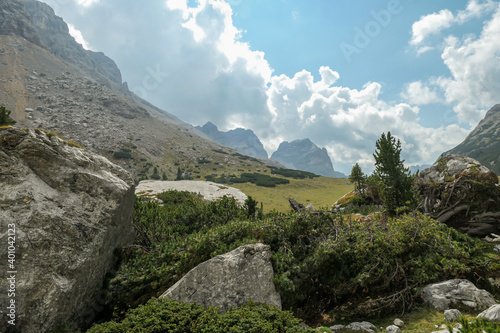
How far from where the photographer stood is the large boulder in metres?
7.73

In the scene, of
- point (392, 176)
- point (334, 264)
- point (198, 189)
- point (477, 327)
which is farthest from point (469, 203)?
point (198, 189)

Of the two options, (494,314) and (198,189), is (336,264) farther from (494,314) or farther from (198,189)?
(198,189)

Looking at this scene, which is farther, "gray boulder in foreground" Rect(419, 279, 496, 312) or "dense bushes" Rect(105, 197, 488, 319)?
"dense bushes" Rect(105, 197, 488, 319)

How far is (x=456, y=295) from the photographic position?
29.7 ft

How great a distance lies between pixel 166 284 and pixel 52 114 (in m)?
153

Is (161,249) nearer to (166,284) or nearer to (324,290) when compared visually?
(166,284)

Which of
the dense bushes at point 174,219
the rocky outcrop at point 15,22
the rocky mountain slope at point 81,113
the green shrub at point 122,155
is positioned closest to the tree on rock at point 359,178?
the dense bushes at point 174,219

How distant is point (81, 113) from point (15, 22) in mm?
106136

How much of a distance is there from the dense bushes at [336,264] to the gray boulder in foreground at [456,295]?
16.3 inches

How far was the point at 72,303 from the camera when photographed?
8516 mm

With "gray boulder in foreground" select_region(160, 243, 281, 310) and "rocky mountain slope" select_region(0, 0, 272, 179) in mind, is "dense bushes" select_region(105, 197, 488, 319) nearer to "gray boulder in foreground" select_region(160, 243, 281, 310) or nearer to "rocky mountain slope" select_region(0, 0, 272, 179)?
"gray boulder in foreground" select_region(160, 243, 281, 310)

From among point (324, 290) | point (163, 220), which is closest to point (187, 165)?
point (163, 220)

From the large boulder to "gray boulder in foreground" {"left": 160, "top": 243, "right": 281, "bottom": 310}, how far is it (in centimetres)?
322

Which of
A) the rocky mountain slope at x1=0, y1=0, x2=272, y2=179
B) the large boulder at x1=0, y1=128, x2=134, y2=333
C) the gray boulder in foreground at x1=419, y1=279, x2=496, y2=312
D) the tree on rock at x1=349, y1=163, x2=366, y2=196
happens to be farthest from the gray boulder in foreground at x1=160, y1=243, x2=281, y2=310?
the rocky mountain slope at x1=0, y1=0, x2=272, y2=179
